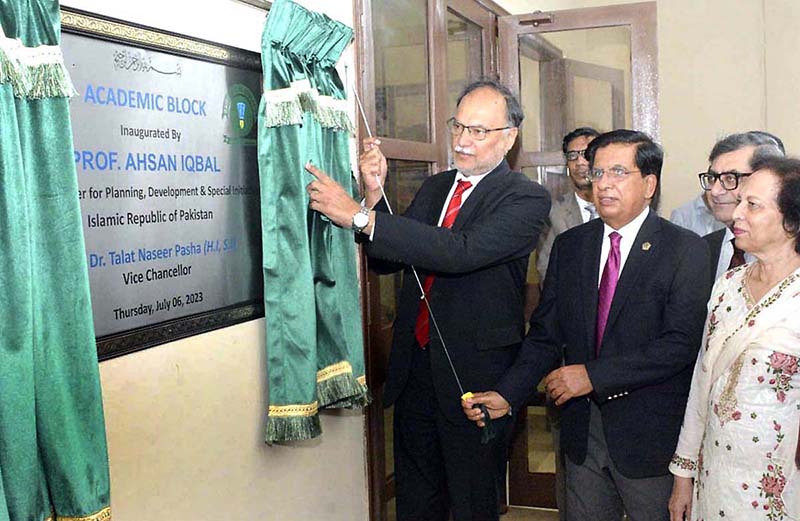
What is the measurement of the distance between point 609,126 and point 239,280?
6.96ft

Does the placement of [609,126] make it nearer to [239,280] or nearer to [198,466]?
[239,280]

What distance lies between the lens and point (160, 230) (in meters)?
1.82

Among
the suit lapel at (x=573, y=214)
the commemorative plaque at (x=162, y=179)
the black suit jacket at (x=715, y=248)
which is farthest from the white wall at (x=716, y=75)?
the commemorative plaque at (x=162, y=179)

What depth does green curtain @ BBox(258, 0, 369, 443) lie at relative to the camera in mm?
2082

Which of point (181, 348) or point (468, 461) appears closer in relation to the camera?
point (181, 348)

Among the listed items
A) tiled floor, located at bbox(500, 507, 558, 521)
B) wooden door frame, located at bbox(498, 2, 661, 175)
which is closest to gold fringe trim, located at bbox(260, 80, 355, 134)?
wooden door frame, located at bbox(498, 2, 661, 175)

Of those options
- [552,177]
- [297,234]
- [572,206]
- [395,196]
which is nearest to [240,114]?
[297,234]

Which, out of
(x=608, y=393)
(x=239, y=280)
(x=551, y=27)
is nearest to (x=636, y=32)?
(x=551, y=27)

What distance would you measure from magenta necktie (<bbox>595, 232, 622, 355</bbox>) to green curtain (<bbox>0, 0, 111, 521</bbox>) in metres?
1.30

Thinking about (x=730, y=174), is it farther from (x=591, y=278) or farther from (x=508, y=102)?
(x=508, y=102)

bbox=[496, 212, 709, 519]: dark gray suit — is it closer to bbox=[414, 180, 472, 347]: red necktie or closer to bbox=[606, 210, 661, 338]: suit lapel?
bbox=[606, 210, 661, 338]: suit lapel

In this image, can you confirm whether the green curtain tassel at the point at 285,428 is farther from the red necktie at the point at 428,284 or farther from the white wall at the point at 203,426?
the red necktie at the point at 428,284

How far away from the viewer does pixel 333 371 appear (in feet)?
7.48

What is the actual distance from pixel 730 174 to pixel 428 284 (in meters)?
0.88
